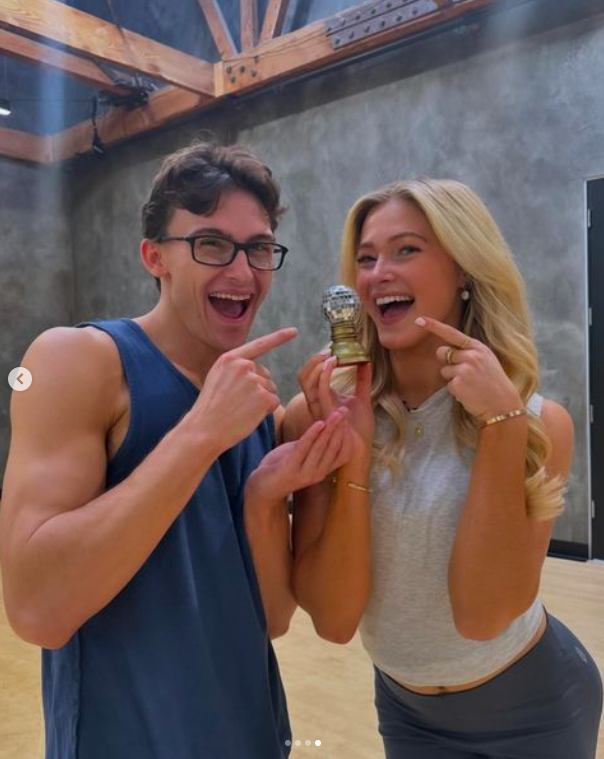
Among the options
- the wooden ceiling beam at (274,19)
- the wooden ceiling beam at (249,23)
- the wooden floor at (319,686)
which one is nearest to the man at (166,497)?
the wooden floor at (319,686)

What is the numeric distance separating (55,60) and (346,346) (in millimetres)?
8579

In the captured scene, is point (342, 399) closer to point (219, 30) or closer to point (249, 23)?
point (249, 23)

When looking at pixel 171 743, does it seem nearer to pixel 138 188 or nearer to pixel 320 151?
pixel 320 151

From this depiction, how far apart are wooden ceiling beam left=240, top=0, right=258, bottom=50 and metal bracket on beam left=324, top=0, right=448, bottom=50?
1.45 metres

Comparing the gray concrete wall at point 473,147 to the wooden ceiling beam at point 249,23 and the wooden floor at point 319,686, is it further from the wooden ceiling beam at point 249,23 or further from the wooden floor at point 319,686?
the wooden floor at point 319,686

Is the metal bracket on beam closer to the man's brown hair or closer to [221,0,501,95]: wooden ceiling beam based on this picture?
[221,0,501,95]: wooden ceiling beam

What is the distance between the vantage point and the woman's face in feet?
5.28

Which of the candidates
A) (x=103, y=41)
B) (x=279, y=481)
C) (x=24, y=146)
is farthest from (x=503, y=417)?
(x=24, y=146)

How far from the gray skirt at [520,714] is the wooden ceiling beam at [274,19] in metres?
7.95

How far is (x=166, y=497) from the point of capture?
1177 millimetres

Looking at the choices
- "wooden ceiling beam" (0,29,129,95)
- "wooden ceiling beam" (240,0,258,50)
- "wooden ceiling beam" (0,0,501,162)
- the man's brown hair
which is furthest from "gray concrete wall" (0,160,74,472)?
the man's brown hair

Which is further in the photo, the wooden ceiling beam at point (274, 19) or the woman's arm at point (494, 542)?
the wooden ceiling beam at point (274, 19)

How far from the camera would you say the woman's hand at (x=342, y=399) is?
1518 mm

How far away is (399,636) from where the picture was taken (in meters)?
1.56
